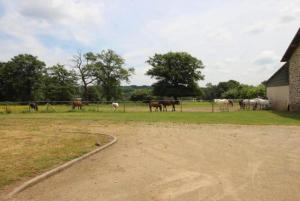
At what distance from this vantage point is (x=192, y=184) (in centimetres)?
680

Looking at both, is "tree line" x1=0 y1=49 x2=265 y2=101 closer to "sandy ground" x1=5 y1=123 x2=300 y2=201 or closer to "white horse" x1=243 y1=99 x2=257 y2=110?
"white horse" x1=243 y1=99 x2=257 y2=110

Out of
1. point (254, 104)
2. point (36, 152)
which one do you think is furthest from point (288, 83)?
point (36, 152)

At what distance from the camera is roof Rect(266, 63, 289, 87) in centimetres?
3313

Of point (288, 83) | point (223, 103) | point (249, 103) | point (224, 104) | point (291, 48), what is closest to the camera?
point (291, 48)

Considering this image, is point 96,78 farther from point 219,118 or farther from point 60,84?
point 219,118

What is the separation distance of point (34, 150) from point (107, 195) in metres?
5.24

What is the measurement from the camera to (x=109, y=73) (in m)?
77.8

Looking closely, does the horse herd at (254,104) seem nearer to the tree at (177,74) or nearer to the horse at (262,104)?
the horse at (262,104)

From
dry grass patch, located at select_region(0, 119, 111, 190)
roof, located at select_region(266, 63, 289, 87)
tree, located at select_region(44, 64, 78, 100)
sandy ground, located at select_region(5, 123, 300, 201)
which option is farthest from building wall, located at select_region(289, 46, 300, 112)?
tree, located at select_region(44, 64, 78, 100)

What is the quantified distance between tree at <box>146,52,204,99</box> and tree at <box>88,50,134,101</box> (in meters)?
7.79

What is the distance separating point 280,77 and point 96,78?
159 ft

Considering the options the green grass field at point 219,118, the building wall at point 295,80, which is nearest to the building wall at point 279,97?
the building wall at point 295,80

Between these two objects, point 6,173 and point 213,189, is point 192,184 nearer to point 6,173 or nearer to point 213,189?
point 213,189

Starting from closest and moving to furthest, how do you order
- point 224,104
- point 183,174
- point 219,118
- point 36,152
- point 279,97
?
point 183,174 < point 36,152 < point 219,118 < point 279,97 < point 224,104
